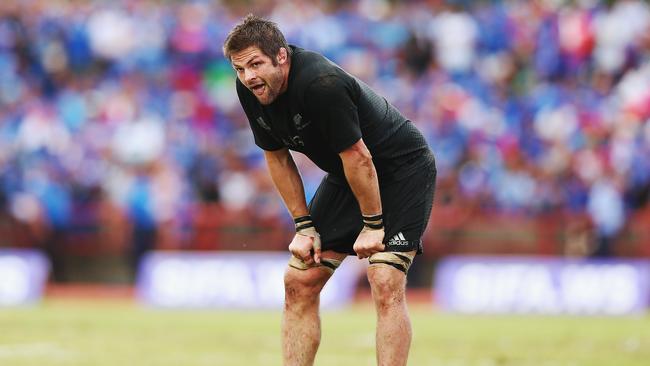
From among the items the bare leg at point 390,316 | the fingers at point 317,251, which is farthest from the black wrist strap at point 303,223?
the bare leg at point 390,316

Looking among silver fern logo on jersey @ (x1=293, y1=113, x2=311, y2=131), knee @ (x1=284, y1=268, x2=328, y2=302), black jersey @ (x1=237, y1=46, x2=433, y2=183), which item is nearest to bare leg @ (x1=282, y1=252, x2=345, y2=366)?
knee @ (x1=284, y1=268, x2=328, y2=302)

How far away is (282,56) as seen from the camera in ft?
22.3

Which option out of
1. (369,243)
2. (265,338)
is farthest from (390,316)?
(265,338)

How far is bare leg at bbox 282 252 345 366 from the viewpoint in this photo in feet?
23.5

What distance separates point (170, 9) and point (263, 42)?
15.7 meters

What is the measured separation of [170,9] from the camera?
22062 mm

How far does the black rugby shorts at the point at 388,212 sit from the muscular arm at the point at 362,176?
0.58 feet

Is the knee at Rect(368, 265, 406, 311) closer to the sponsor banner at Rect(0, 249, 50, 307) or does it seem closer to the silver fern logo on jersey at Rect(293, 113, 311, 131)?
the silver fern logo on jersey at Rect(293, 113, 311, 131)

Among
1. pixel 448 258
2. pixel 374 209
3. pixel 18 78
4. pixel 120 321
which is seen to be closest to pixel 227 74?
pixel 18 78

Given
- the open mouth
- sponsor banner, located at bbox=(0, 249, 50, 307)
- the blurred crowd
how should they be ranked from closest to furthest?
the open mouth
sponsor banner, located at bbox=(0, 249, 50, 307)
the blurred crowd

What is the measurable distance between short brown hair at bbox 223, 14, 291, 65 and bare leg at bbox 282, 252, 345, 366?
1.34m

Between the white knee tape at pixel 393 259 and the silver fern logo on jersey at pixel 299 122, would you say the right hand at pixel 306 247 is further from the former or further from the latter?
the silver fern logo on jersey at pixel 299 122

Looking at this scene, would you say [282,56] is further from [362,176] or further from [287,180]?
[287,180]

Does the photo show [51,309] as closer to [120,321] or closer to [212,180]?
[120,321]
